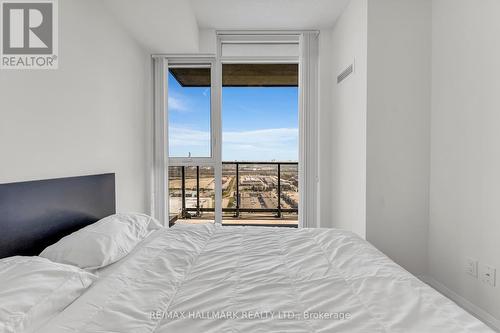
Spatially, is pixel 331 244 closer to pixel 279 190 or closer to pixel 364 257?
pixel 364 257

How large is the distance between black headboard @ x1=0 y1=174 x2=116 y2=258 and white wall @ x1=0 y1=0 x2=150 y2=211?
0.29 ft

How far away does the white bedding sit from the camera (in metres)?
0.94

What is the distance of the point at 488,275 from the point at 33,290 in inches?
99.6

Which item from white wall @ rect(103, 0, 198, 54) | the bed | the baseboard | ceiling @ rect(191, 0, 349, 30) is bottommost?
the baseboard

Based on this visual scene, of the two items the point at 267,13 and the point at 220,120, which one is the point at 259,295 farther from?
the point at 267,13

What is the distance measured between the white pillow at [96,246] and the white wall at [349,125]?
194 cm

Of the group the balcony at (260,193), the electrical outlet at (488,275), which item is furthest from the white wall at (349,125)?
the balcony at (260,193)

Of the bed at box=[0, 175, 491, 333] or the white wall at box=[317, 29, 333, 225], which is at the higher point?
the white wall at box=[317, 29, 333, 225]

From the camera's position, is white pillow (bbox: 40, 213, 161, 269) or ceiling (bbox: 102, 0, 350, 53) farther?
ceiling (bbox: 102, 0, 350, 53)

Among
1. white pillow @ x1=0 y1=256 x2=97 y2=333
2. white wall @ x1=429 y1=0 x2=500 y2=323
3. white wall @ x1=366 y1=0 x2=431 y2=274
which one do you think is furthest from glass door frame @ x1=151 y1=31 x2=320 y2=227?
white pillow @ x1=0 y1=256 x2=97 y2=333

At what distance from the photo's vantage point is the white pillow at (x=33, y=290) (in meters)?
0.91

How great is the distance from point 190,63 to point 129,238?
8.34ft

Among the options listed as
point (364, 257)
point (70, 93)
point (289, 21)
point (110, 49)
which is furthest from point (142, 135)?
point (364, 257)

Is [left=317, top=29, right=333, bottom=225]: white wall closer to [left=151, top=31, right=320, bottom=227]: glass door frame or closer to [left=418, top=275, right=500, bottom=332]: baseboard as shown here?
[left=151, top=31, right=320, bottom=227]: glass door frame
